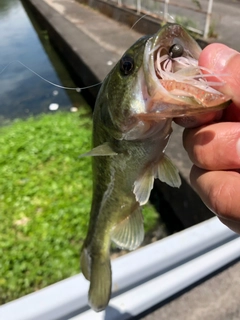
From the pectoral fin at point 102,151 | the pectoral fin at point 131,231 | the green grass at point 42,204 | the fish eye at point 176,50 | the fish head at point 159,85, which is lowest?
the green grass at point 42,204

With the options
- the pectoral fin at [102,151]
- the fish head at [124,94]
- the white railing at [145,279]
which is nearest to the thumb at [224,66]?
the fish head at [124,94]

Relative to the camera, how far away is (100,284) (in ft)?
4.97

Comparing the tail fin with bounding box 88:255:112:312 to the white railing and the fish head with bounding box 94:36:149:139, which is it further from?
the fish head with bounding box 94:36:149:139

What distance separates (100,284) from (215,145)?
2.60ft

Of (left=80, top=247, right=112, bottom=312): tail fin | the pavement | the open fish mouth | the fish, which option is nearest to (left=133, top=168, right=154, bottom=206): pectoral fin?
the fish

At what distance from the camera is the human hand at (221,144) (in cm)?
108

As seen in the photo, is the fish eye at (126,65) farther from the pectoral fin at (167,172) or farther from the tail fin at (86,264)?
the tail fin at (86,264)

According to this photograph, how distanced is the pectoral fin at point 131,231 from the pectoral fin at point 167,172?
10.2 inches

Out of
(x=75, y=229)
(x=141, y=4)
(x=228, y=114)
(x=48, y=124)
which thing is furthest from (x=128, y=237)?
(x=141, y=4)

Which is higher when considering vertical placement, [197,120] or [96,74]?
[197,120]

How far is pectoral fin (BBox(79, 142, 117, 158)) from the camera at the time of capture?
1.13 m

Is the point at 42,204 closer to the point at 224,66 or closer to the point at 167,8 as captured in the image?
the point at 224,66

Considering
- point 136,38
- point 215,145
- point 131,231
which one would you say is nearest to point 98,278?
point 131,231

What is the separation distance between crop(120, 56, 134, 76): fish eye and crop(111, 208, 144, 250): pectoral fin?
58 cm
